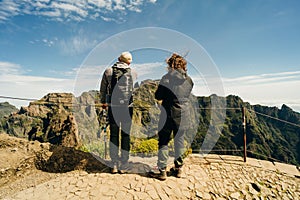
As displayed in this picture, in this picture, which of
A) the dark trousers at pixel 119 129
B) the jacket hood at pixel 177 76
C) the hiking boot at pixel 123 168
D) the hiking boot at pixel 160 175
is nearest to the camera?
the jacket hood at pixel 177 76

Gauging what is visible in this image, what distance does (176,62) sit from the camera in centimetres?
416

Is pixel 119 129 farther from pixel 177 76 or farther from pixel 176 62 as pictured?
pixel 176 62

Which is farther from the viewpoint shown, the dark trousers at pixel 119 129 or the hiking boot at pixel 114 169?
the hiking boot at pixel 114 169

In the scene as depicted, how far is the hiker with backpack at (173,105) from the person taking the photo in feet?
13.5

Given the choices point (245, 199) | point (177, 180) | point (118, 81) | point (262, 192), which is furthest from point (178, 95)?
point (262, 192)

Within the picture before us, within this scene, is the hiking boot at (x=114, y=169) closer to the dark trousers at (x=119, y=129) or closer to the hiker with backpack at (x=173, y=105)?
the dark trousers at (x=119, y=129)

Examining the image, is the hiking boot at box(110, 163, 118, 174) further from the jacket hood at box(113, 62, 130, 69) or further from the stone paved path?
the jacket hood at box(113, 62, 130, 69)

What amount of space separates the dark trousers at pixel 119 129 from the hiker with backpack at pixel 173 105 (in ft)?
2.34

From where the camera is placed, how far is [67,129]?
17859 mm

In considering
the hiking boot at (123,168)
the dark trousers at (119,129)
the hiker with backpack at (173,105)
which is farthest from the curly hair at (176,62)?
the hiking boot at (123,168)

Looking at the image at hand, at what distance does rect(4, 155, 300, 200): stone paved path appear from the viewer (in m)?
3.89

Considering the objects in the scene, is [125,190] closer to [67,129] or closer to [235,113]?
[67,129]

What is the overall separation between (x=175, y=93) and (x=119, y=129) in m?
1.41

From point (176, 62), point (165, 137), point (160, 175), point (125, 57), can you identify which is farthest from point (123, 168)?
point (176, 62)
